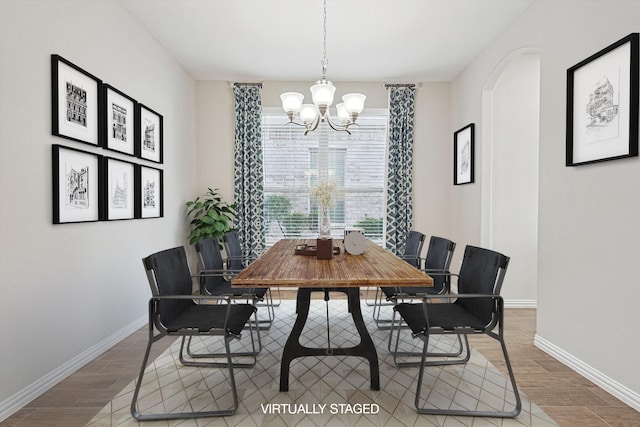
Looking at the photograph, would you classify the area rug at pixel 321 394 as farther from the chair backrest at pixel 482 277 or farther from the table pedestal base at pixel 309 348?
the chair backrest at pixel 482 277

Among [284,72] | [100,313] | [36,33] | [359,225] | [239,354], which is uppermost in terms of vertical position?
[284,72]

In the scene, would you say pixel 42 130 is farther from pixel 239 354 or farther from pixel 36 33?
pixel 239 354

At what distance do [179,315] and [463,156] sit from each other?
3.75 m

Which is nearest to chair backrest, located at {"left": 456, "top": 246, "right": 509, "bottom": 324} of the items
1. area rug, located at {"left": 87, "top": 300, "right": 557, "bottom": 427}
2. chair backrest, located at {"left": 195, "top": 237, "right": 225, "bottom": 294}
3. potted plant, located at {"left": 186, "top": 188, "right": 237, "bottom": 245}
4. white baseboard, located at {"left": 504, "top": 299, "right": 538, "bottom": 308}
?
area rug, located at {"left": 87, "top": 300, "right": 557, "bottom": 427}

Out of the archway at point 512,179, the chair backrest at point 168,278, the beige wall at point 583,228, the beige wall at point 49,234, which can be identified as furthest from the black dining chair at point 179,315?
the archway at point 512,179

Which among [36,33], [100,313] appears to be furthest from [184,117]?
[100,313]

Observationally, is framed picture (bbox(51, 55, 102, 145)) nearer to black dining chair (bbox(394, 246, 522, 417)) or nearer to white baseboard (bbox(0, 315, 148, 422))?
white baseboard (bbox(0, 315, 148, 422))

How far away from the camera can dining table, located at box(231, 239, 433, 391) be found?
5.59 ft

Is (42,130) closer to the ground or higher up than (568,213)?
higher up

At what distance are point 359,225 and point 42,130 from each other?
3.75m

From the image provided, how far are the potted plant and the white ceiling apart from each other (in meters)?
1.70

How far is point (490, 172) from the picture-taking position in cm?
376

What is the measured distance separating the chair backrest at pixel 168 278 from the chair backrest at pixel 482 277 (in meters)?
1.82

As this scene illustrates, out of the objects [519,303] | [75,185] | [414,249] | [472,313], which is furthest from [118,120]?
[519,303]
